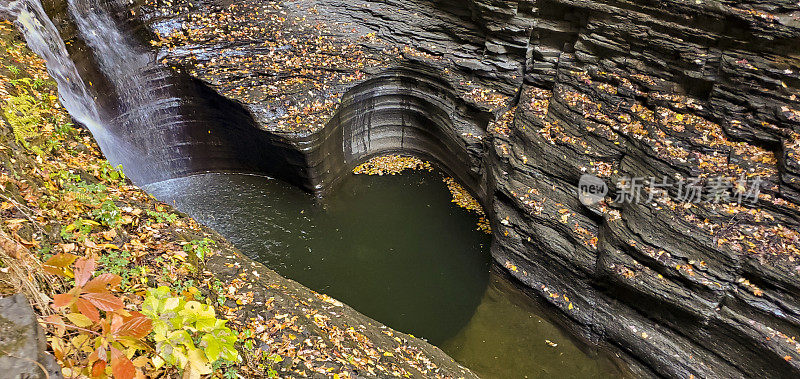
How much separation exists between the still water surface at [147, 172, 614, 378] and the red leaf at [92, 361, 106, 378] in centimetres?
555

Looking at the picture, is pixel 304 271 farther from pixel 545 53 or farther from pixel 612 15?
pixel 612 15

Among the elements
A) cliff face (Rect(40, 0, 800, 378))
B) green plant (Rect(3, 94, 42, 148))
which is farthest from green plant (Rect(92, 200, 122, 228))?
cliff face (Rect(40, 0, 800, 378))

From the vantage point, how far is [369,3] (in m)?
11.4

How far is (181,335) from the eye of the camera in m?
2.80

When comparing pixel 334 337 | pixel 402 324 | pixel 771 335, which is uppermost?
pixel 334 337

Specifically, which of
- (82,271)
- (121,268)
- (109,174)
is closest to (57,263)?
(82,271)

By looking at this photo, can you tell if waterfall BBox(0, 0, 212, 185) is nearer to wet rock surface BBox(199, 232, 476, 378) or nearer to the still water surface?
the still water surface

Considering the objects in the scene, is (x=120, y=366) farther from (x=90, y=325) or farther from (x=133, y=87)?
(x=133, y=87)

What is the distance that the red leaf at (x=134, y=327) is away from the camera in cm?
256

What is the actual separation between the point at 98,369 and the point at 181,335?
1.48ft

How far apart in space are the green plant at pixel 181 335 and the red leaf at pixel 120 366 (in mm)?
204

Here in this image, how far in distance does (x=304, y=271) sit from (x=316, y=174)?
7.78 feet

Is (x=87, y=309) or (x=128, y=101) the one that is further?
(x=128, y=101)

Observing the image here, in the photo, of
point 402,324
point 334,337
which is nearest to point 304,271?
point 402,324
